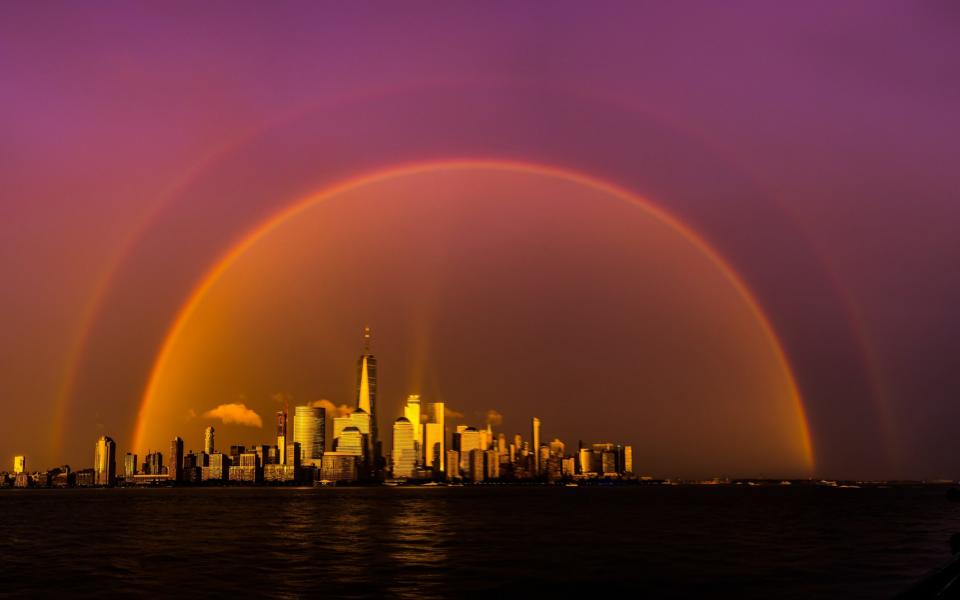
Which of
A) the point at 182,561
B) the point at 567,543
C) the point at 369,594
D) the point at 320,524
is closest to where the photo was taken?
the point at 369,594

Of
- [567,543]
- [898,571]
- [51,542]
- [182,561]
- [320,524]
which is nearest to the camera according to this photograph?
[898,571]

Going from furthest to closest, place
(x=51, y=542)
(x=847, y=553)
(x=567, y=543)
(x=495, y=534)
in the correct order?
(x=495, y=534)
(x=51, y=542)
(x=567, y=543)
(x=847, y=553)

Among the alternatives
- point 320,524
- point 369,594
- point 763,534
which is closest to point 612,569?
point 369,594

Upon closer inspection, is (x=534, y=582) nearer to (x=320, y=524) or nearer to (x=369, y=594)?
(x=369, y=594)

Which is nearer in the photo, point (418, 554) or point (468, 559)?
point (468, 559)

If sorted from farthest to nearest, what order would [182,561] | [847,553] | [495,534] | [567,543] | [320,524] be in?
[320,524]
[495,534]
[567,543]
[847,553]
[182,561]

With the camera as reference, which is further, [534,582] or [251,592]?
[534,582]

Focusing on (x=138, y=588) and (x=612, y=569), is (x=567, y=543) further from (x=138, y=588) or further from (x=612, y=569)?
(x=138, y=588)

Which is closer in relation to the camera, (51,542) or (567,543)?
(567,543)

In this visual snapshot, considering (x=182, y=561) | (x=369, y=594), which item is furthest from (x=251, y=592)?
(x=182, y=561)
